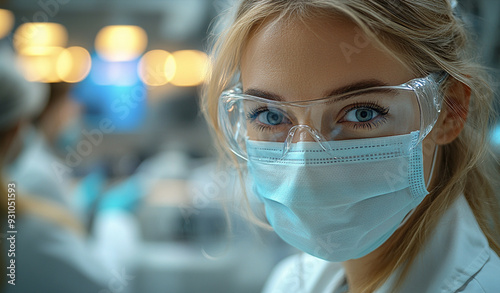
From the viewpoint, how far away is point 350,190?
2.68 ft

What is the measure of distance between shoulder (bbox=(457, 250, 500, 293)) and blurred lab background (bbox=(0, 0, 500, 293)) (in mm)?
1340

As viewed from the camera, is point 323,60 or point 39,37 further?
point 39,37

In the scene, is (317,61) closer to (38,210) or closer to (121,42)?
(38,210)

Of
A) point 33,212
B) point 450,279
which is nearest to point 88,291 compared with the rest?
point 33,212

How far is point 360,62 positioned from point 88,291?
5.52 ft

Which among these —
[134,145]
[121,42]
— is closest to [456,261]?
[134,145]

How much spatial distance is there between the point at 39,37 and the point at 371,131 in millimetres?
1953

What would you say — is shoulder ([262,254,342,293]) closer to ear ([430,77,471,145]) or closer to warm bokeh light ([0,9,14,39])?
ear ([430,77,471,145])

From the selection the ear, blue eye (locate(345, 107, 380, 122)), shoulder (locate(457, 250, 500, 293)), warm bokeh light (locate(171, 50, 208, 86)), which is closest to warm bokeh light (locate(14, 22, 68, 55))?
warm bokeh light (locate(171, 50, 208, 86))

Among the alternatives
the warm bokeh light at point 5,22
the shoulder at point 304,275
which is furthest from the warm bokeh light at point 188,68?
the shoulder at point 304,275

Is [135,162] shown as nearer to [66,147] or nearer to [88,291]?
[66,147]

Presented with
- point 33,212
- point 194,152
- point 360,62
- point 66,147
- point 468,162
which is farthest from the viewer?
point 194,152

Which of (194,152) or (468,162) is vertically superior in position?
(194,152)

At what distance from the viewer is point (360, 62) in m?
0.79
